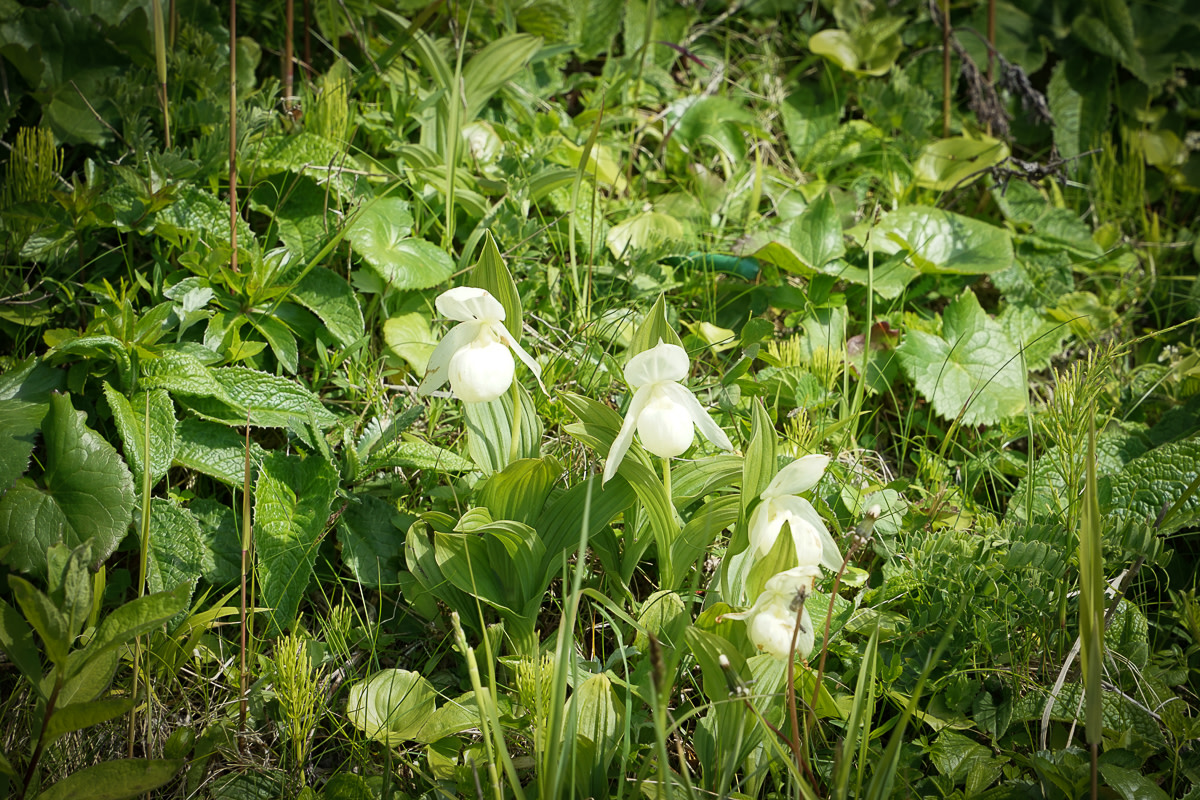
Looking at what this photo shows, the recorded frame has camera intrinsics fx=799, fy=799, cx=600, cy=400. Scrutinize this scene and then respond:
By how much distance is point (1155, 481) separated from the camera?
1.71m

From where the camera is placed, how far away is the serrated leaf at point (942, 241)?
224 cm

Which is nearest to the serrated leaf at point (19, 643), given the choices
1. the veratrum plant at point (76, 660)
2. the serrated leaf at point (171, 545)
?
the veratrum plant at point (76, 660)

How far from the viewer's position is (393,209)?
202cm

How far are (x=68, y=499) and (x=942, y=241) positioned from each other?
2.23 meters

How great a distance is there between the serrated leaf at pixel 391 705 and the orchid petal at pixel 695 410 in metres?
0.65

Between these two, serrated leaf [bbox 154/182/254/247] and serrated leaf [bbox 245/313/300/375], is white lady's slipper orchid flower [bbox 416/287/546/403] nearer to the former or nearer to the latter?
serrated leaf [bbox 245/313/300/375]

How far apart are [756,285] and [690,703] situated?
3.97 feet

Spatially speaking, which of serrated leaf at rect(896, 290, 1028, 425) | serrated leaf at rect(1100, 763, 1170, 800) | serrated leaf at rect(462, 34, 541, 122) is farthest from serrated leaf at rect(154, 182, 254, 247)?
serrated leaf at rect(1100, 763, 1170, 800)

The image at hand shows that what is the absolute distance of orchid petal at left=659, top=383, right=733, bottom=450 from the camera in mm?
1231

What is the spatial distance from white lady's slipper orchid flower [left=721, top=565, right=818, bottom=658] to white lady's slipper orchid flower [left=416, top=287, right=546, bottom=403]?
502 mm

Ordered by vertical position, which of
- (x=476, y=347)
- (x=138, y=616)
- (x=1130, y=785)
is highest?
(x=476, y=347)

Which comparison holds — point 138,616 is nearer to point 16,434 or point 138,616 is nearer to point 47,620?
point 47,620

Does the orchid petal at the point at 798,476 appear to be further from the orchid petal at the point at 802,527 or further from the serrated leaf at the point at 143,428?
the serrated leaf at the point at 143,428

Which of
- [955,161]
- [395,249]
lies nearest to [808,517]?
[395,249]
